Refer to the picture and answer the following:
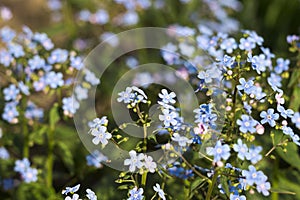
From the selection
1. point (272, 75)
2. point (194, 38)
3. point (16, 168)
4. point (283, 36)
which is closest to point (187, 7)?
point (283, 36)

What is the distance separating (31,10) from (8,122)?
348 centimetres

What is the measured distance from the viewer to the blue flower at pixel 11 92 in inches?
154

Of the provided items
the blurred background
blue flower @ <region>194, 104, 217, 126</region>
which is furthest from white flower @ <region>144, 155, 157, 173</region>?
the blurred background

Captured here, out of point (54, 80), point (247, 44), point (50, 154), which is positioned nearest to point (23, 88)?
point (54, 80)

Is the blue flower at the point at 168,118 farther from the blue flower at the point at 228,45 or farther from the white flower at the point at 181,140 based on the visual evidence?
the blue flower at the point at 228,45

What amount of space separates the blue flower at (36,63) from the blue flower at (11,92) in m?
0.19

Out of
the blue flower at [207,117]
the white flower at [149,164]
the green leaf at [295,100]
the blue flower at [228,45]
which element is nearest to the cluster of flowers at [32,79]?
the blue flower at [228,45]

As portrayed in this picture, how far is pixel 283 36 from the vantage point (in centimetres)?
574

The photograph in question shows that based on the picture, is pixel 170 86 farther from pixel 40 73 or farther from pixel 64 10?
pixel 64 10

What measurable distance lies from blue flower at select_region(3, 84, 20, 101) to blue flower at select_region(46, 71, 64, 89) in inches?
9.2

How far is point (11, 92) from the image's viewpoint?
3916 millimetres

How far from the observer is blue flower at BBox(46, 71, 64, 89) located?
153 inches

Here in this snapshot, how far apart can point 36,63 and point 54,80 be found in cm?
18

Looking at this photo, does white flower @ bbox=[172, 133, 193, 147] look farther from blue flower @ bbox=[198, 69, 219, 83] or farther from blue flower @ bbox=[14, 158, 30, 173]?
blue flower @ bbox=[14, 158, 30, 173]
